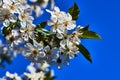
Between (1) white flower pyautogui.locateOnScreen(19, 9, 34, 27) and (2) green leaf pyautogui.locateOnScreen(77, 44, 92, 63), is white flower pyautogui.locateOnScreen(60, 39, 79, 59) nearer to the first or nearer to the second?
(2) green leaf pyautogui.locateOnScreen(77, 44, 92, 63)

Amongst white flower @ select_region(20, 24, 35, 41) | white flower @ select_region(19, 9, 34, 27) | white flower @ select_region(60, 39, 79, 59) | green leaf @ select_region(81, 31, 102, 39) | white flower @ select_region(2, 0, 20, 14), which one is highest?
white flower @ select_region(2, 0, 20, 14)

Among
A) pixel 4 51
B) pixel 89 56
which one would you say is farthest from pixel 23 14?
pixel 4 51

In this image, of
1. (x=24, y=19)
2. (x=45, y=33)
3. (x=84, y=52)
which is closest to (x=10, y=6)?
(x=24, y=19)

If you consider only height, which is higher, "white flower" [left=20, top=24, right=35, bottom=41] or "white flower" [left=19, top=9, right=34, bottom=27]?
"white flower" [left=19, top=9, right=34, bottom=27]

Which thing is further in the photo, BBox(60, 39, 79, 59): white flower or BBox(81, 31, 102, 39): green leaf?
BBox(81, 31, 102, 39): green leaf

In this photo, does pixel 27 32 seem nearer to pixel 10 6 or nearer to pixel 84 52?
pixel 10 6

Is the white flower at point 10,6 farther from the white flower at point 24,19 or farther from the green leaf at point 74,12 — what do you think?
the green leaf at point 74,12

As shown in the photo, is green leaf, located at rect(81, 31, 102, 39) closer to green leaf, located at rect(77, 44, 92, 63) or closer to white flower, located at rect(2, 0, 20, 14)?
green leaf, located at rect(77, 44, 92, 63)

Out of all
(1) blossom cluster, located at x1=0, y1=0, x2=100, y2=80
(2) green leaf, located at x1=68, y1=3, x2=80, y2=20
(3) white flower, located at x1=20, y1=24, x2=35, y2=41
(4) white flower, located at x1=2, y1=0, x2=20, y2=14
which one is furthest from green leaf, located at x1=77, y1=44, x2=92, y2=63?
(4) white flower, located at x1=2, y1=0, x2=20, y2=14

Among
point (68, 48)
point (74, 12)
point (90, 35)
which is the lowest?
point (68, 48)
